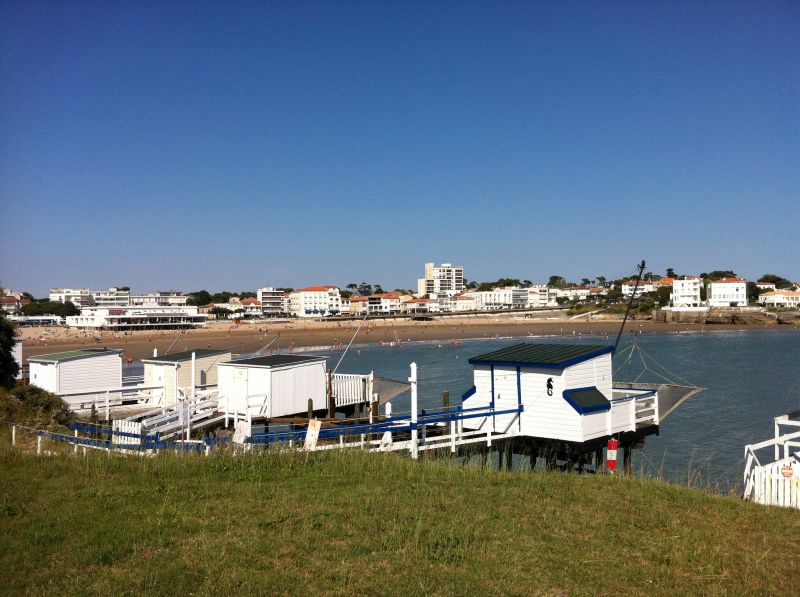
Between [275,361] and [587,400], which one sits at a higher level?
[275,361]

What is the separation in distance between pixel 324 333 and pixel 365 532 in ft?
368

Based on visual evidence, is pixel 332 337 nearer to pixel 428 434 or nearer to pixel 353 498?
pixel 428 434

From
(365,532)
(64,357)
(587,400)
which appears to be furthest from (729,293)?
(365,532)

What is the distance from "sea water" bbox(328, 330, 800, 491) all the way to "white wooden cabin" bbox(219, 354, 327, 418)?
1096cm

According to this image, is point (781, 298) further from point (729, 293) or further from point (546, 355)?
point (546, 355)

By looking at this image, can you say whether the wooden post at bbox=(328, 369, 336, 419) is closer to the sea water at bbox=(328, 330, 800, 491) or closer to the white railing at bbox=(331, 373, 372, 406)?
the white railing at bbox=(331, 373, 372, 406)

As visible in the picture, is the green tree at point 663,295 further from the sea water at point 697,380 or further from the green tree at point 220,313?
the green tree at point 220,313

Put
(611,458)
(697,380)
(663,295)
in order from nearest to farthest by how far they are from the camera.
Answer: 1. (611,458)
2. (697,380)
3. (663,295)

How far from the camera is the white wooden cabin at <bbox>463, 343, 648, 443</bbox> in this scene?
16234 millimetres

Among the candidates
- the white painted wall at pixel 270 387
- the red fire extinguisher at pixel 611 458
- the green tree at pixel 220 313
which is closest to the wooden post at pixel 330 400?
the white painted wall at pixel 270 387

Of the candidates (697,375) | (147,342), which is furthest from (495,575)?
(147,342)

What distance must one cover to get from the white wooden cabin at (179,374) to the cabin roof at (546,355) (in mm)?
11156

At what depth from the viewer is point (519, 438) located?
55.3 feet

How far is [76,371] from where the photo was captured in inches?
976
